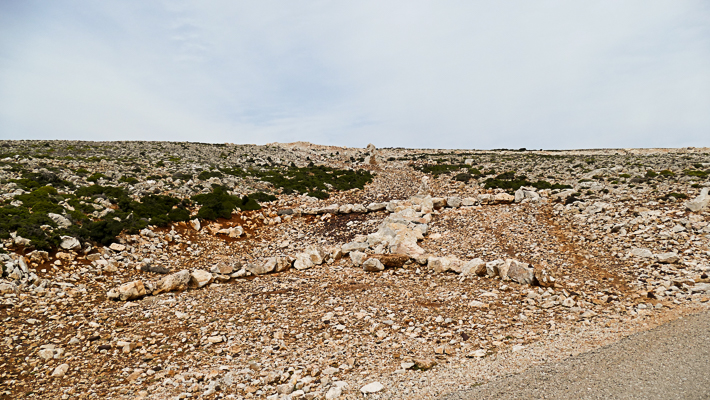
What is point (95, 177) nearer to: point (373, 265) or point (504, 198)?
point (373, 265)

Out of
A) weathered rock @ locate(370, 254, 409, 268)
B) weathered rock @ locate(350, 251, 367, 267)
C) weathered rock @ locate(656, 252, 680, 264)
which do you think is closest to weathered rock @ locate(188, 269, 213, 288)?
weathered rock @ locate(350, 251, 367, 267)

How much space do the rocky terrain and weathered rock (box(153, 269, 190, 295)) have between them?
5 cm

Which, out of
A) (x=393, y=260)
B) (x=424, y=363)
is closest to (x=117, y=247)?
(x=393, y=260)

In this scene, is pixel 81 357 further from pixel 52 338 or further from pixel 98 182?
pixel 98 182

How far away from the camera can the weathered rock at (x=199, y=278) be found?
13898 millimetres

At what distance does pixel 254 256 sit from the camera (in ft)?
59.9

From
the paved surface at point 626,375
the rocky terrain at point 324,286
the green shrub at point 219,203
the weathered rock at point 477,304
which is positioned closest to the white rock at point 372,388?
the rocky terrain at point 324,286

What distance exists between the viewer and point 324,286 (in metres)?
13.5

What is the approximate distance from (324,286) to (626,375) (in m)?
9.69

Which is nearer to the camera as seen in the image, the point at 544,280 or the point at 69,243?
the point at 544,280

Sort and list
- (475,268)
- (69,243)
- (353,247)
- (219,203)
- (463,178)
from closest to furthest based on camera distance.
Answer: (475,268) < (69,243) < (353,247) < (219,203) < (463,178)

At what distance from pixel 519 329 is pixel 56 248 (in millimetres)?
18101

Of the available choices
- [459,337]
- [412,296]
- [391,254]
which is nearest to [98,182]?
[391,254]

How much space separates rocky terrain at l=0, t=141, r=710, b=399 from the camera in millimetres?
8352
